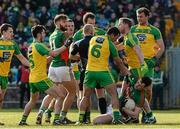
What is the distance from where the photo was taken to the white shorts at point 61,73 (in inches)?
767

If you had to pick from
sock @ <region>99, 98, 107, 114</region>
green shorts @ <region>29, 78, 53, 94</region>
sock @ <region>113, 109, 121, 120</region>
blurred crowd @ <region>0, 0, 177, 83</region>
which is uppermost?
blurred crowd @ <region>0, 0, 177, 83</region>

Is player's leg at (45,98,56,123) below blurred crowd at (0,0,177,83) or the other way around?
below

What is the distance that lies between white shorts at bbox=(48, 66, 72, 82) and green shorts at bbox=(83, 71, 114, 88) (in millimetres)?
1033

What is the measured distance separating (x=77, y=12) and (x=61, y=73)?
16.1 meters

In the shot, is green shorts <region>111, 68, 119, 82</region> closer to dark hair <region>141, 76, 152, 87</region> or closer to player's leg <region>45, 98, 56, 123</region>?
player's leg <region>45, 98, 56, 123</region>

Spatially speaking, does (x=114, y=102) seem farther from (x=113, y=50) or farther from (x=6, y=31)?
(x=6, y=31)

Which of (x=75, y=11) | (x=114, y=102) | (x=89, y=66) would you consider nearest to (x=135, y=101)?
(x=114, y=102)

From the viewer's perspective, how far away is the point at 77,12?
35.4 m

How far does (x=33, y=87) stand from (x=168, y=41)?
1697 centimetres

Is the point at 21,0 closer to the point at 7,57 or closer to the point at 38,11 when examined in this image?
the point at 38,11

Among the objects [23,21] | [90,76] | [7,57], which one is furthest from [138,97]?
[23,21]

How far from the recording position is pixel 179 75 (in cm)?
3381

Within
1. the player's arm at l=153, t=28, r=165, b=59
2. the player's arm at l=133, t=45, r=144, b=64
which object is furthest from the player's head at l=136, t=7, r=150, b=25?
the player's arm at l=133, t=45, r=144, b=64

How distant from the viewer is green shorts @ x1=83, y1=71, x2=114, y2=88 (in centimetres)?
1842
